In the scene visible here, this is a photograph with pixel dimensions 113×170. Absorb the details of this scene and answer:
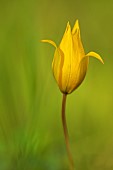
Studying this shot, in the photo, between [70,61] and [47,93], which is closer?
[70,61]

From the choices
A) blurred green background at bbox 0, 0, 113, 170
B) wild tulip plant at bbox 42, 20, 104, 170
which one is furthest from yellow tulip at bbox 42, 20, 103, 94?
blurred green background at bbox 0, 0, 113, 170

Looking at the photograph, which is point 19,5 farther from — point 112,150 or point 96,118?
point 112,150

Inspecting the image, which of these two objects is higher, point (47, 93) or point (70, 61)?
point (70, 61)

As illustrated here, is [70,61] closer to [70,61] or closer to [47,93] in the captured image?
[70,61]

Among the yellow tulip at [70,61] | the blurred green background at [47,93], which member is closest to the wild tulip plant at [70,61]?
the yellow tulip at [70,61]

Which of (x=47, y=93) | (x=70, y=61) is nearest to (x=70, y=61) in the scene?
(x=70, y=61)

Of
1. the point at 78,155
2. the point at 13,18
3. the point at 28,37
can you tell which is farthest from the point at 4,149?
the point at 13,18

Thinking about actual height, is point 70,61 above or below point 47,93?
above
